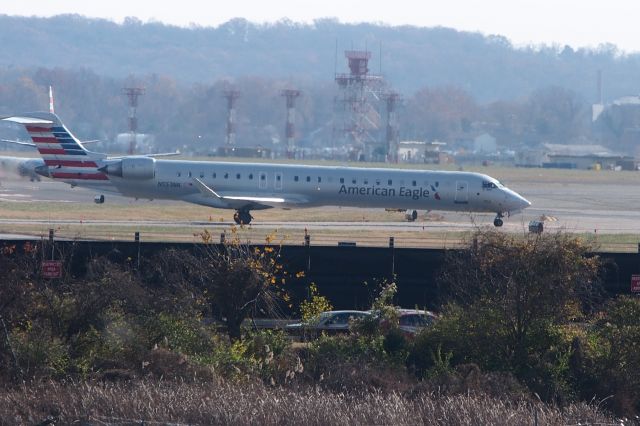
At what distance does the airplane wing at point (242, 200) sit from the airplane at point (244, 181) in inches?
1.7

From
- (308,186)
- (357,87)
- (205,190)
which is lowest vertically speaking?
(205,190)

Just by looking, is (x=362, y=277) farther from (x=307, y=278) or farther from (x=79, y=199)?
(x=79, y=199)

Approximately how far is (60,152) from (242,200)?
8.72 m

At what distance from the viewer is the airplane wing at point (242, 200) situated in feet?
159

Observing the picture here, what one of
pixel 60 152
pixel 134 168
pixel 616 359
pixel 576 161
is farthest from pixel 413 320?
pixel 576 161

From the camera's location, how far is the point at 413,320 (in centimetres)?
2750

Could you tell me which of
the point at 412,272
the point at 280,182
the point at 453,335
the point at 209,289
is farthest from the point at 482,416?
the point at 280,182

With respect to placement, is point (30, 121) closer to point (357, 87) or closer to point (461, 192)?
point (461, 192)

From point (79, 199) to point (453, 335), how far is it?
43.3 m

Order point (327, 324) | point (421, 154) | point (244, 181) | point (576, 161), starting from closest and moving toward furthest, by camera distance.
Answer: point (327, 324) < point (244, 181) < point (576, 161) < point (421, 154)

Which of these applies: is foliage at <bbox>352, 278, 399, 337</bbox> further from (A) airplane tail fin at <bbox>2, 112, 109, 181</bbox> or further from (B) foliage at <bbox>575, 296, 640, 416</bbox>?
(A) airplane tail fin at <bbox>2, 112, 109, 181</bbox>

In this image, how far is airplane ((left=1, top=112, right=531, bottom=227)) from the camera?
49375mm

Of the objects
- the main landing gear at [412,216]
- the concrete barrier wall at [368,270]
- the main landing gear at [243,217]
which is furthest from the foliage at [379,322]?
the main landing gear at [412,216]

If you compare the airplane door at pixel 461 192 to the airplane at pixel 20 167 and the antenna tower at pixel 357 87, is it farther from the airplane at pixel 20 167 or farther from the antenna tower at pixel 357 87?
Result: the antenna tower at pixel 357 87
